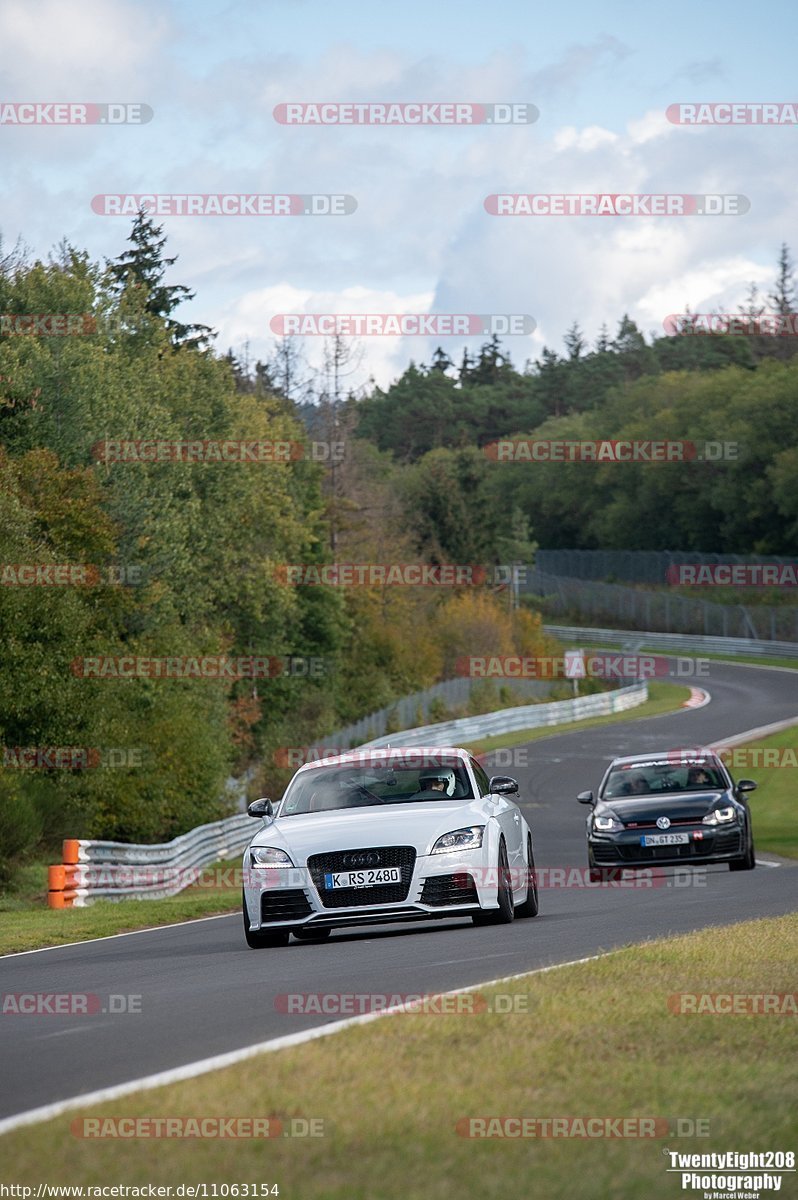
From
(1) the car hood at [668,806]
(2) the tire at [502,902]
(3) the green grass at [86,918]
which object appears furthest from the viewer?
(1) the car hood at [668,806]

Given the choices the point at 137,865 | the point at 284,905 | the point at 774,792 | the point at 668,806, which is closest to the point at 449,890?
the point at 284,905

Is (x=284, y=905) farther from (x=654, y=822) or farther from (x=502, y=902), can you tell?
(x=654, y=822)

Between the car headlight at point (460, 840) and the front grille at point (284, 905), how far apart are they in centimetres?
108

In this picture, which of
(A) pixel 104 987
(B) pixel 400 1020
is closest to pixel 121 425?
(A) pixel 104 987

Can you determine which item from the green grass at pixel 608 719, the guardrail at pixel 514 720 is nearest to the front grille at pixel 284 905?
the guardrail at pixel 514 720

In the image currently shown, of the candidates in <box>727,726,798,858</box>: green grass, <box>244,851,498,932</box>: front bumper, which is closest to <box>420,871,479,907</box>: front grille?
<box>244,851,498,932</box>: front bumper

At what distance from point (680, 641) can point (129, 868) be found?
268ft

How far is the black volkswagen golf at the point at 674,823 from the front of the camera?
856 inches

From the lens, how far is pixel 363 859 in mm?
13688

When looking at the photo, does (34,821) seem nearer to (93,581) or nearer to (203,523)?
(93,581)

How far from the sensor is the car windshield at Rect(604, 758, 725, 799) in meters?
22.8

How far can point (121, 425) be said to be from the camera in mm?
48906

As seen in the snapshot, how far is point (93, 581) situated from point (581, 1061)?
34263 mm

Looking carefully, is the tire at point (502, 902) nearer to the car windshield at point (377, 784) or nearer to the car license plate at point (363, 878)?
the car windshield at point (377, 784)
